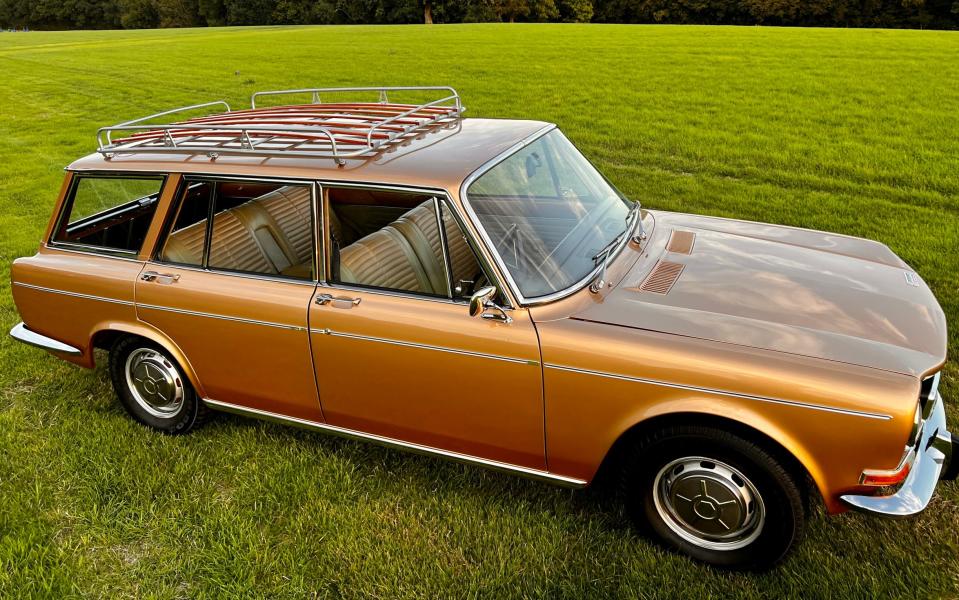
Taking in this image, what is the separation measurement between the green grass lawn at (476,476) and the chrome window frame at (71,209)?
3.54 ft

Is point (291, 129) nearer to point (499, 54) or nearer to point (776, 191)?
point (776, 191)

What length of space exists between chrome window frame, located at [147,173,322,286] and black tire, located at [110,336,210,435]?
1.88 feet

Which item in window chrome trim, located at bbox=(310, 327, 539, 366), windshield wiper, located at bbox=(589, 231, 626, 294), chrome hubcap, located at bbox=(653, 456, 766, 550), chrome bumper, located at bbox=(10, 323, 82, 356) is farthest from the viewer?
chrome bumper, located at bbox=(10, 323, 82, 356)

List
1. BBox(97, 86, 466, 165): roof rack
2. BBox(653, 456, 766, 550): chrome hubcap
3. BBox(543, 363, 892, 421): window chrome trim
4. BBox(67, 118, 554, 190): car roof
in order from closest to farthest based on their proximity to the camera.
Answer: BBox(543, 363, 892, 421): window chrome trim → BBox(653, 456, 766, 550): chrome hubcap → BBox(67, 118, 554, 190): car roof → BBox(97, 86, 466, 165): roof rack

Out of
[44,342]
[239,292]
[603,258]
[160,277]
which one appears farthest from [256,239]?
[603,258]

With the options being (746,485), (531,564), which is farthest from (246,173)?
(746,485)

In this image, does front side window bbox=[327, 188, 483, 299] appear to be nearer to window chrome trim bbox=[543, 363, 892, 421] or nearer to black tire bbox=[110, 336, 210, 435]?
window chrome trim bbox=[543, 363, 892, 421]

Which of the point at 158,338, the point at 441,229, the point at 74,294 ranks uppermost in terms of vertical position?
the point at 441,229

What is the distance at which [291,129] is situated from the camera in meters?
3.91

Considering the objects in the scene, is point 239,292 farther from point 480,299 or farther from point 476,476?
point 476,476

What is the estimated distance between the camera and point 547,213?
353 centimetres

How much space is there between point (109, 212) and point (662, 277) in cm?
346

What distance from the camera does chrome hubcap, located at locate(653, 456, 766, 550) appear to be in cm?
294

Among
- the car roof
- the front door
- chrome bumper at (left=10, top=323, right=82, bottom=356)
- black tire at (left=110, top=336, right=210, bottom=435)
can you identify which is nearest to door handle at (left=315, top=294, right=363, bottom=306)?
the front door
